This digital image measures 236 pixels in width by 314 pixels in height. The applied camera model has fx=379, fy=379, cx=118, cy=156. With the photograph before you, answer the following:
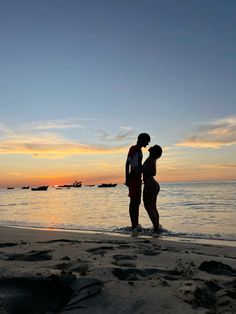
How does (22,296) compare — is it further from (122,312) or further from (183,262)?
(183,262)

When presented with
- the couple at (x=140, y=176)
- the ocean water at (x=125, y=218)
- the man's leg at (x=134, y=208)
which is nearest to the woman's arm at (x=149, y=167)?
the couple at (x=140, y=176)

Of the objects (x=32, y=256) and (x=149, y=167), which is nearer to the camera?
(x=32, y=256)

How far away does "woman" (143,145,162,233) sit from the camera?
828 centimetres

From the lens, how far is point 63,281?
2961 mm

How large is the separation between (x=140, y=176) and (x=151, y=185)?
1.04 feet

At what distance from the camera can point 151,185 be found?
8445 millimetres

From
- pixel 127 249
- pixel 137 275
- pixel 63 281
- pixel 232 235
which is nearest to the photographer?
pixel 63 281

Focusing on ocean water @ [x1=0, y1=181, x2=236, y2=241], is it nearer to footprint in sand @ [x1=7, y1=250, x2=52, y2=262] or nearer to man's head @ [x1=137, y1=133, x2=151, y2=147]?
man's head @ [x1=137, y1=133, x2=151, y2=147]

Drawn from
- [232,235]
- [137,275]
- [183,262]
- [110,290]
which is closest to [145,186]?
[232,235]

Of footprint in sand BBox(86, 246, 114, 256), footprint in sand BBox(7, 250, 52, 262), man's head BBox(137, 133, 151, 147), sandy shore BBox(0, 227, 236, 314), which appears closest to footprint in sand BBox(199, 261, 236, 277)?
sandy shore BBox(0, 227, 236, 314)

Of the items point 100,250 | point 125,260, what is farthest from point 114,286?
point 100,250

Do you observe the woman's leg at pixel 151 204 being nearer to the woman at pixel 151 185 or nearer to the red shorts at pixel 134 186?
the woman at pixel 151 185

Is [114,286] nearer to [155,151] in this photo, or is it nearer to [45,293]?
[45,293]

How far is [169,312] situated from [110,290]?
0.53 metres
